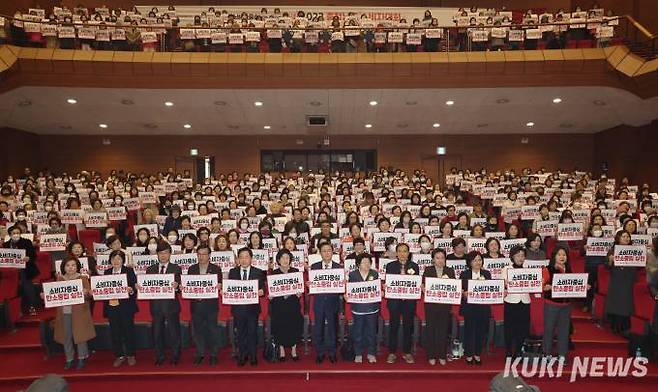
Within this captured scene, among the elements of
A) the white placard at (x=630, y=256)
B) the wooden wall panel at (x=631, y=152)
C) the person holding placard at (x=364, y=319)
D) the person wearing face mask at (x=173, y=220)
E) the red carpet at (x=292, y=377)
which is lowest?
the red carpet at (x=292, y=377)

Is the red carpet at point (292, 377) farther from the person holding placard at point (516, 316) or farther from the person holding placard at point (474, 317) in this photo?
the person holding placard at point (516, 316)

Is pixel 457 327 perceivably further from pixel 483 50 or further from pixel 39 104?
pixel 39 104

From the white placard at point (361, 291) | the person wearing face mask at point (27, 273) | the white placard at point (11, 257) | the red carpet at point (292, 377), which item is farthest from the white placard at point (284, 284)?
the person wearing face mask at point (27, 273)

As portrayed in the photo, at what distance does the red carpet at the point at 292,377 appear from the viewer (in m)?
6.26

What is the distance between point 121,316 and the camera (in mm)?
6672

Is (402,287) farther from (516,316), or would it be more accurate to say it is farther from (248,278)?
(248,278)

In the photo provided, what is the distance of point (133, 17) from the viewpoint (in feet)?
53.9

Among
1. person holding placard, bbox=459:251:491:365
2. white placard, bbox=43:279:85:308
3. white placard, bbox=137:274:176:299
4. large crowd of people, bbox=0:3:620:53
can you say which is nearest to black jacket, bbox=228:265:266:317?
white placard, bbox=137:274:176:299

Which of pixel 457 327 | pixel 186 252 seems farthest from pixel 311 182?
pixel 457 327

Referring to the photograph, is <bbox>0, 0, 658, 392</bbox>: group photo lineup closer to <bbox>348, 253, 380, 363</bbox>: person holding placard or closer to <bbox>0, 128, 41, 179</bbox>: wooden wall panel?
<bbox>348, 253, 380, 363</bbox>: person holding placard

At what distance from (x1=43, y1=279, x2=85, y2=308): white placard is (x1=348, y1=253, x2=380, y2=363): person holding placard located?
3774 mm

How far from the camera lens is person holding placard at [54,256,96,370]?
6535 mm

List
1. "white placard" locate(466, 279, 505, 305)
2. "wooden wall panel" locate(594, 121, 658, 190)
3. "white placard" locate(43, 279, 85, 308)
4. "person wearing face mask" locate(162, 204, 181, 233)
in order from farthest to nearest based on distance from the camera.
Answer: "wooden wall panel" locate(594, 121, 658, 190), "person wearing face mask" locate(162, 204, 181, 233), "white placard" locate(466, 279, 505, 305), "white placard" locate(43, 279, 85, 308)

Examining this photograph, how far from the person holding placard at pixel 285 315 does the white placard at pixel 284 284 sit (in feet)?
0.48
